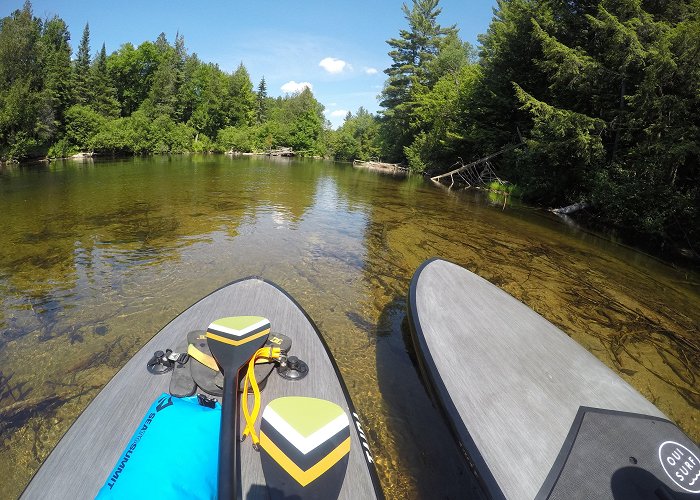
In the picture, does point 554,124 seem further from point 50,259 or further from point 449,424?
point 50,259

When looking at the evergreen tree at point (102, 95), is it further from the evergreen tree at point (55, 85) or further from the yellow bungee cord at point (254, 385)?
the yellow bungee cord at point (254, 385)

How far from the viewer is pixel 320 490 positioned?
49.6 inches

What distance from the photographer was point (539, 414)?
236 cm

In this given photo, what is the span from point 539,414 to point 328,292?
3.35m

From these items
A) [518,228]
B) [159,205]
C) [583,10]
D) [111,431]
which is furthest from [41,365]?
[583,10]

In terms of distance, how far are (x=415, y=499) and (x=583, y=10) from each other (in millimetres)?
20986

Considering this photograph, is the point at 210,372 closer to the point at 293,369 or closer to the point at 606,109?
the point at 293,369

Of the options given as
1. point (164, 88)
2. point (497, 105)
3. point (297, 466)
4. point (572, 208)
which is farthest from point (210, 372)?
point (164, 88)

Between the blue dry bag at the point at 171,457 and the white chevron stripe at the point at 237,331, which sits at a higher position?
the white chevron stripe at the point at 237,331

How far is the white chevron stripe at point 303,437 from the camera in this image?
124 centimetres

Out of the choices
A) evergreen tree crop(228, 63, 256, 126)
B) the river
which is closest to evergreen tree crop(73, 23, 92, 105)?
evergreen tree crop(228, 63, 256, 126)

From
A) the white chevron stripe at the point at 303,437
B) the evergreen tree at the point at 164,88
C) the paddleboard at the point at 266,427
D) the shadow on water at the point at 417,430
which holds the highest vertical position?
the evergreen tree at the point at 164,88

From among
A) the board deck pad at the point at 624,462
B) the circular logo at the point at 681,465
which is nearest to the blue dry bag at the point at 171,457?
the board deck pad at the point at 624,462

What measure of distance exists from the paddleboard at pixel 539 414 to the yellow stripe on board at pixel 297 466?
113 centimetres
